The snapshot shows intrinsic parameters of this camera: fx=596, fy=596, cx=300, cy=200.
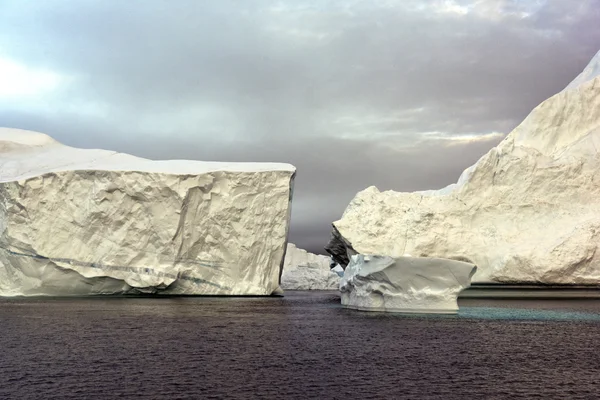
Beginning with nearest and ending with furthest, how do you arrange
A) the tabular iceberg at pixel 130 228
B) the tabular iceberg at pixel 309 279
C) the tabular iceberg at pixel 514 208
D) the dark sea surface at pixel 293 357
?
the dark sea surface at pixel 293 357
the tabular iceberg at pixel 130 228
the tabular iceberg at pixel 514 208
the tabular iceberg at pixel 309 279

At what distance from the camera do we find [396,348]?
10125mm

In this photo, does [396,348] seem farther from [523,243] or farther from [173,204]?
[523,243]

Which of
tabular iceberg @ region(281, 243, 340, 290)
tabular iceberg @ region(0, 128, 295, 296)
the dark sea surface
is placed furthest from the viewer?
tabular iceberg @ region(281, 243, 340, 290)

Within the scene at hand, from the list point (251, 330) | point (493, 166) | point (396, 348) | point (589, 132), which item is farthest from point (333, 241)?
point (396, 348)

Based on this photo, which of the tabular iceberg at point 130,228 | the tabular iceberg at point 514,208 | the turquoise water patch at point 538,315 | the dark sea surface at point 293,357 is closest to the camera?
the dark sea surface at point 293,357

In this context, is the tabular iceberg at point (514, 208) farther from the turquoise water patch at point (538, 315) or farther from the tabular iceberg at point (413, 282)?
the tabular iceberg at point (413, 282)

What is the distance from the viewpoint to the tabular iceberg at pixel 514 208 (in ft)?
80.2

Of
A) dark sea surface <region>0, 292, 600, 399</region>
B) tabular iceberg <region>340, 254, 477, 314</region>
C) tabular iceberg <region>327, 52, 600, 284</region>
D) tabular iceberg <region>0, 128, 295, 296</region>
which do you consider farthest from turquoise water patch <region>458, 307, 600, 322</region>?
tabular iceberg <region>0, 128, 295, 296</region>

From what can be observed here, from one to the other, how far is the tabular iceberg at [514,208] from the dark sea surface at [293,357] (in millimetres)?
9242

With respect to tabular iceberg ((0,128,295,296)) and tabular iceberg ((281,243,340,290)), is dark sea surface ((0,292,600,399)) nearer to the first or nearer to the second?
tabular iceberg ((0,128,295,296))

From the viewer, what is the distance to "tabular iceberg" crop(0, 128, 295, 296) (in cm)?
2183

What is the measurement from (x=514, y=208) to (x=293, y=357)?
63.1ft

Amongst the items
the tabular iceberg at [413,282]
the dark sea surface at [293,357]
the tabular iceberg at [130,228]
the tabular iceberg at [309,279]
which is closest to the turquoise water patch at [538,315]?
the dark sea surface at [293,357]

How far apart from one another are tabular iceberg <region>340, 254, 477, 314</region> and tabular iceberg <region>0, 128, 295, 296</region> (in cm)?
736
